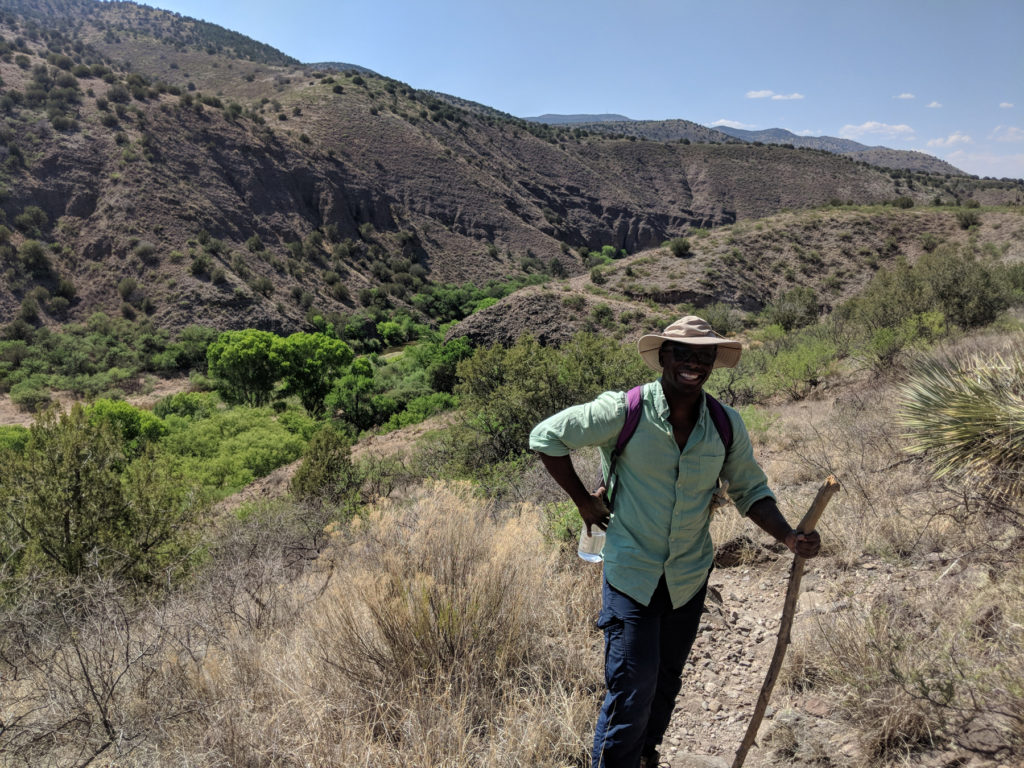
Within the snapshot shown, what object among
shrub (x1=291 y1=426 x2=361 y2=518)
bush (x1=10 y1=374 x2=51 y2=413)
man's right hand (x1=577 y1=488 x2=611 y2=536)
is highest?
man's right hand (x1=577 y1=488 x2=611 y2=536)

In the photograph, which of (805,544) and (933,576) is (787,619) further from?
(933,576)

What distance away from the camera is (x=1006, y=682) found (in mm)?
2207

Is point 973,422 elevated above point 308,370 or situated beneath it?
elevated above

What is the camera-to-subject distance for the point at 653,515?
212 centimetres

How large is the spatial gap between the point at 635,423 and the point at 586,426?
18 cm

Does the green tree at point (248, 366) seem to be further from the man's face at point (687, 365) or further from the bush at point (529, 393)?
the man's face at point (687, 365)

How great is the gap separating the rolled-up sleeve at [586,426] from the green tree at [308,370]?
79.4 feet

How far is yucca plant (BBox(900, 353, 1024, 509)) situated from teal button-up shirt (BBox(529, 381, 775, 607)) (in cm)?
306

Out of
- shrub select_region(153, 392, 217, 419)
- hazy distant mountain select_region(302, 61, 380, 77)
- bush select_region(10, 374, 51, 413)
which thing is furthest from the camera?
hazy distant mountain select_region(302, 61, 380, 77)

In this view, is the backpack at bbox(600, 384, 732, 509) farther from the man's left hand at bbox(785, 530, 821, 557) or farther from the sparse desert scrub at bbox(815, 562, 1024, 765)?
the sparse desert scrub at bbox(815, 562, 1024, 765)

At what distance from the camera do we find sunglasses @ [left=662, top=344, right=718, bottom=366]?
84.9 inches

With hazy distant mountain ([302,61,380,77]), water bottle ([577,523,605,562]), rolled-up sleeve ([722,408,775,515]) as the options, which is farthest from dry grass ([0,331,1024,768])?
hazy distant mountain ([302,61,380,77])

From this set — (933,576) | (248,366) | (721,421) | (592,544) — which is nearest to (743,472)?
(721,421)

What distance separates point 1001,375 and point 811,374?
8.02m
